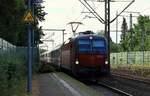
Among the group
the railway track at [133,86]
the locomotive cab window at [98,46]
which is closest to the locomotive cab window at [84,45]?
the locomotive cab window at [98,46]

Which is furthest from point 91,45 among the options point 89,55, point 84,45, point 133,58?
point 133,58

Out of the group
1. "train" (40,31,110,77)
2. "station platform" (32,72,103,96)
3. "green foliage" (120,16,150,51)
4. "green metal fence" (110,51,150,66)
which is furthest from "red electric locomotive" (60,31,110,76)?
"green foliage" (120,16,150,51)

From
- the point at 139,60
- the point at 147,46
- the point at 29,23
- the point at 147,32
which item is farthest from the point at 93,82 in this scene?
the point at 147,32

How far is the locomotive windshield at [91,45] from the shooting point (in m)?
34.1

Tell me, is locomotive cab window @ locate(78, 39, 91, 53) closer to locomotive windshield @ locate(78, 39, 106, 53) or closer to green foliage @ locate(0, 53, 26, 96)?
locomotive windshield @ locate(78, 39, 106, 53)

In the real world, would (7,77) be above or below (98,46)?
below

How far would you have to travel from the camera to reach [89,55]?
3375cm

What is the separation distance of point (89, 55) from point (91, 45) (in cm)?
90

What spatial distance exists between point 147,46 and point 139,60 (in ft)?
123

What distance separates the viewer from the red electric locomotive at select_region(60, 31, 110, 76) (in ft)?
109

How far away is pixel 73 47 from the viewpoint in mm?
34906

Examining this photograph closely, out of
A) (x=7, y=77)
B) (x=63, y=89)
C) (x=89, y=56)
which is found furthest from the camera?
(x=89, y=56)

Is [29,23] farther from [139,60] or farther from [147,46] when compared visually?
[147,46]

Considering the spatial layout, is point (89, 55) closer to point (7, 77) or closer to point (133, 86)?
point (133, 86)
